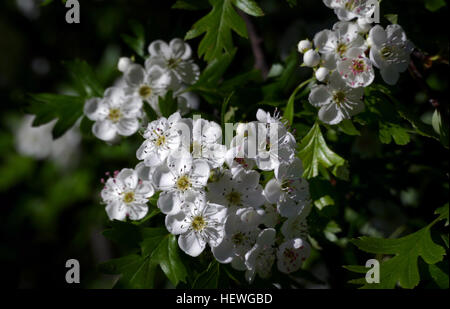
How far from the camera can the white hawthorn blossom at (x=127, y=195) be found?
5.16 ft

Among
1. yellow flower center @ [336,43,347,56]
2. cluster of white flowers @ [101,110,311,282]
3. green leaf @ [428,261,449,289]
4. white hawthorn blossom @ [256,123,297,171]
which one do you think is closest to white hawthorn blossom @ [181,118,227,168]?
cluster of white flowers @ [101,110,311,282]

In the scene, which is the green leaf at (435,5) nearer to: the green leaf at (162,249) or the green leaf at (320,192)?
the green leaf at (320,192)

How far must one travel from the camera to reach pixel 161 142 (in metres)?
1.46

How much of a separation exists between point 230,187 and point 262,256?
23 centimetres

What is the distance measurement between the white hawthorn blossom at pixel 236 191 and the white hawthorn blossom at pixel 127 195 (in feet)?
0.75

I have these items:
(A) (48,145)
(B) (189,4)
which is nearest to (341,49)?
(B) (189,4)

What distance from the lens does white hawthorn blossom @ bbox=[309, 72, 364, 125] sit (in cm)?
156

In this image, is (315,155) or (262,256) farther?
(315,155)

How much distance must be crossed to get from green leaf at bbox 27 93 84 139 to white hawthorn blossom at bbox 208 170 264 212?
0.82 metres

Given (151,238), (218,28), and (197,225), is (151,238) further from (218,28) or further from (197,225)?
(218,28)

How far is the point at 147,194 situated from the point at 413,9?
1292 millimetres

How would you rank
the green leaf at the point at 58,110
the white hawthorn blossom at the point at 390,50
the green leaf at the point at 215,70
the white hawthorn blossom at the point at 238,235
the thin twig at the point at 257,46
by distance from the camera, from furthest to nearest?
1. the thin twig at the point at 257,46
2. the green leaf at the point at 58,110
3. the green leaf at the point at 215,70
4. the white hawthorn blossom at the point at 390,50
5. the white hawthorn blossom at the point at 238,235

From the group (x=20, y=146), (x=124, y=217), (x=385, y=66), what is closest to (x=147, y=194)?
(x=124, y=217)

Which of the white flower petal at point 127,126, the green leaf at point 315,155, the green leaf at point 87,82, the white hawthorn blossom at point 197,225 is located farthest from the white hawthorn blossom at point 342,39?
the green leaf at point 87,82
